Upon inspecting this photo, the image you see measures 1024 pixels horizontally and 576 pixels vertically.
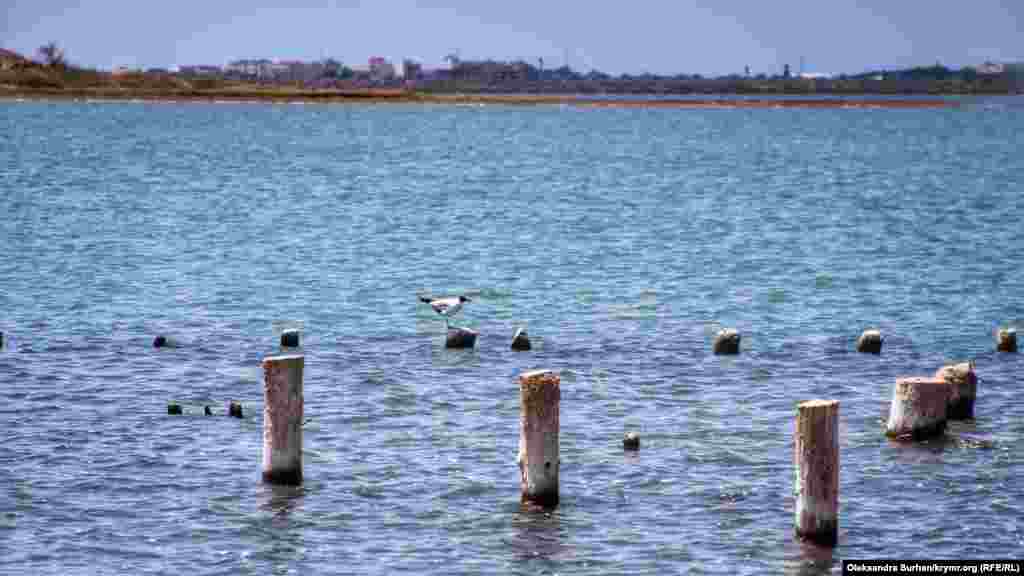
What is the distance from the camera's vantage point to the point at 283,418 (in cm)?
2161

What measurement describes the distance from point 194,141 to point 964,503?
13503 cm

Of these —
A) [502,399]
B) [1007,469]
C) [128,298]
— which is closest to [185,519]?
[502,399]

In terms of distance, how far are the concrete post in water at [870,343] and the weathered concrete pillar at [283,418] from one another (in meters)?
14.8

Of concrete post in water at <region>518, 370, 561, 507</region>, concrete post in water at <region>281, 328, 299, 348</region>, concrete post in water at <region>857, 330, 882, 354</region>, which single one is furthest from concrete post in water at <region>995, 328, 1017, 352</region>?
concrete post in water at <region>518, 370, 561, 507</region>

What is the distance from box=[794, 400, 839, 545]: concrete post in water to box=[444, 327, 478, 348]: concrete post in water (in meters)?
14.3

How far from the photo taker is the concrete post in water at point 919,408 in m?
24.9

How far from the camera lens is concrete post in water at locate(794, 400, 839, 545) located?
19141 millimetres

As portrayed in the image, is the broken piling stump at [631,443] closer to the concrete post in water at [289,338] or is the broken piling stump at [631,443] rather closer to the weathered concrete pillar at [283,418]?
the weathered concrete pillar at [283,418]

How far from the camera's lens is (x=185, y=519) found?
21.8 meters

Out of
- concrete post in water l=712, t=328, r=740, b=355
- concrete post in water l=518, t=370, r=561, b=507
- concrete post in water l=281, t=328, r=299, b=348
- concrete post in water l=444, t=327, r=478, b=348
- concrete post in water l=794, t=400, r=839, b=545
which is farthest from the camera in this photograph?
concrete post in water l=444, t=327, r=478, b=348

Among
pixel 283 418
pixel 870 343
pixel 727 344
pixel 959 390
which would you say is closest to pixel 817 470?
pixel 283 418

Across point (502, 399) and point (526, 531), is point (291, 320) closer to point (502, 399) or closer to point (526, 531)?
point (502, 399)

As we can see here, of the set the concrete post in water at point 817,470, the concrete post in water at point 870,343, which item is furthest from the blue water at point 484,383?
the concrete post in water at point 870,343

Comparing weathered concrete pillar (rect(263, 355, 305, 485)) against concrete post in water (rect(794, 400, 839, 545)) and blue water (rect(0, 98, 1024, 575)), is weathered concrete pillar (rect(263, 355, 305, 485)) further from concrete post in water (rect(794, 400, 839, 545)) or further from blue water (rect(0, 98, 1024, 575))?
concrete post in water (rect(794, 400, 839, 545))
